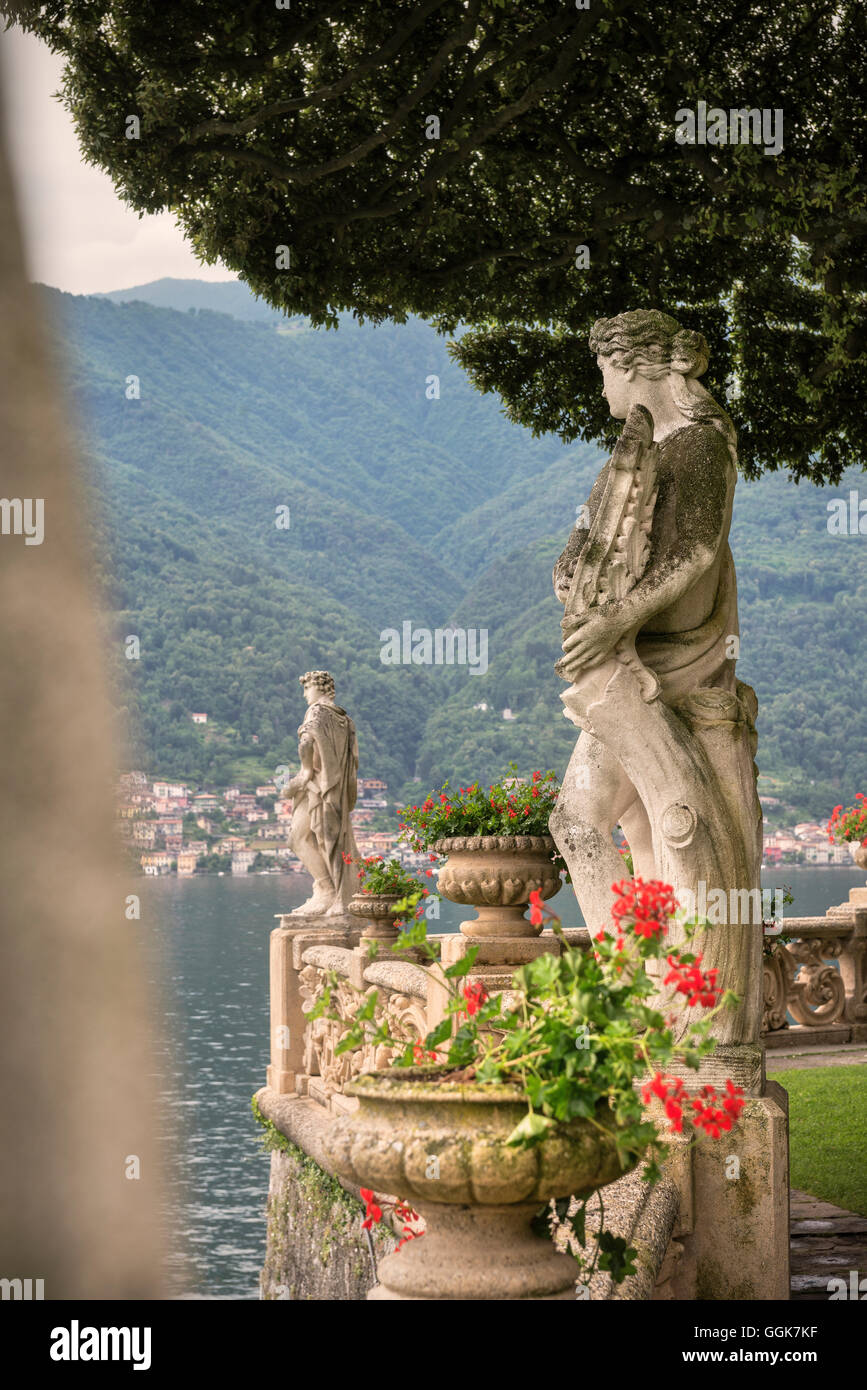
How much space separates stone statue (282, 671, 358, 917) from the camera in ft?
43.1

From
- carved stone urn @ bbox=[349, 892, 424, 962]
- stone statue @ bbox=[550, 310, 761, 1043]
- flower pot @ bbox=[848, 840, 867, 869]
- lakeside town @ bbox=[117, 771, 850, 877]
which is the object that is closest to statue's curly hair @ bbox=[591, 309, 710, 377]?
stone statue @ bbox=[550, 310, 761, 1043]

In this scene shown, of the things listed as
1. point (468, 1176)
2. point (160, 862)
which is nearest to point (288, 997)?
point (468, 1176)

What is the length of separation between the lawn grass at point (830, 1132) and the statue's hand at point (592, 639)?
3.55 metres

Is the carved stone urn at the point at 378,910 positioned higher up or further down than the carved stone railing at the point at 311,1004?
higher up

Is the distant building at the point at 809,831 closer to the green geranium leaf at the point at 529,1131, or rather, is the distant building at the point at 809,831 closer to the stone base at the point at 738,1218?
the stone base at the point at 738,1218

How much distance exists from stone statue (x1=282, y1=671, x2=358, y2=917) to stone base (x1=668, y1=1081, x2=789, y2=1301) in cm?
909

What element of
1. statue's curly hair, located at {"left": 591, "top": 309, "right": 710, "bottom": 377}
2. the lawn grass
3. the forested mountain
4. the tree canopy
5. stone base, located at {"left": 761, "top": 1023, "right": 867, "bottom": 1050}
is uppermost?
the forested mountain

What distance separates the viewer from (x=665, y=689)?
173 inches

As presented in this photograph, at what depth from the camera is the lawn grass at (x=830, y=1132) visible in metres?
7.11

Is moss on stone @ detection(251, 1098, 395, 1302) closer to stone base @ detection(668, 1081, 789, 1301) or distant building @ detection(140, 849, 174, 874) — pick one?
stone base @ detection(668, 1081, 789, 1301)

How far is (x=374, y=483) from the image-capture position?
77.7 m

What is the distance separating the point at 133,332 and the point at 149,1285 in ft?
263

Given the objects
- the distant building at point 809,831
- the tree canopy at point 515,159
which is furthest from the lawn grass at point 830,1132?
the distant building at point 809,831
